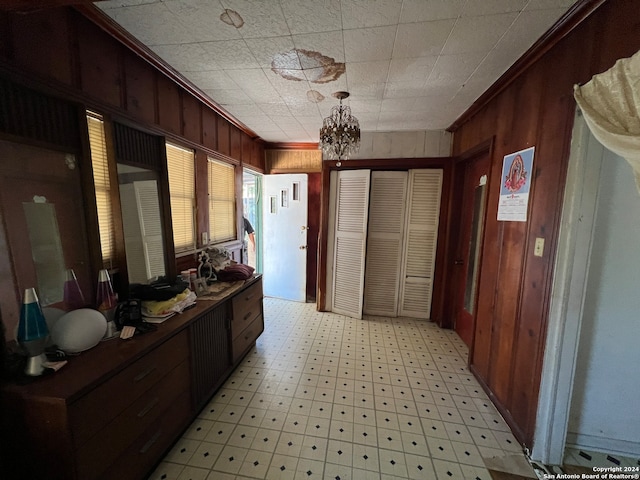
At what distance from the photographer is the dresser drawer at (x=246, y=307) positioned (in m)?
2.09

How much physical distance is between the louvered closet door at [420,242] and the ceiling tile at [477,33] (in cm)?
168

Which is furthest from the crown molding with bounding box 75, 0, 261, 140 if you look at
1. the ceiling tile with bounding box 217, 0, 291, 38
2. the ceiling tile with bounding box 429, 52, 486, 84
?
the ceiling tile with bounding box 429, 52, 486, 84

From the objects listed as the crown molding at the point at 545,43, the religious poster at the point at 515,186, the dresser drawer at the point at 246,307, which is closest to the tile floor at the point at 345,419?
the dresser drawer at the point at 246,307

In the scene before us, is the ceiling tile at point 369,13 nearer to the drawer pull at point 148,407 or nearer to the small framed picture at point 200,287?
the small framed picture at point 200,287

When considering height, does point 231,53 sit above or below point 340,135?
above

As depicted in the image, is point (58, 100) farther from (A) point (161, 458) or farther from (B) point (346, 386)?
(B) point (346, 386)

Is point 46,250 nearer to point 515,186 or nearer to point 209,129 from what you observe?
point 209,129

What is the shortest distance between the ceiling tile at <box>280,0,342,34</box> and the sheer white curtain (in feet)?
4.04

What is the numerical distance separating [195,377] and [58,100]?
5.67 feet

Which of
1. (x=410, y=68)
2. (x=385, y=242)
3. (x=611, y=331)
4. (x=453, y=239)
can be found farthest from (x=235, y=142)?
(x=611, y=331)

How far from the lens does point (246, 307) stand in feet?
7.47

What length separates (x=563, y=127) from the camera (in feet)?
4.27

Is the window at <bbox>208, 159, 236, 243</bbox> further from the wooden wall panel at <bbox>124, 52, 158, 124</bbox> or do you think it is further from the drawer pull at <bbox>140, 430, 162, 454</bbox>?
the drawer pull at <bbox>140, 430, 162, 454</bbox>

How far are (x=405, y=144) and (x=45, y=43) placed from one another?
3057 mm
